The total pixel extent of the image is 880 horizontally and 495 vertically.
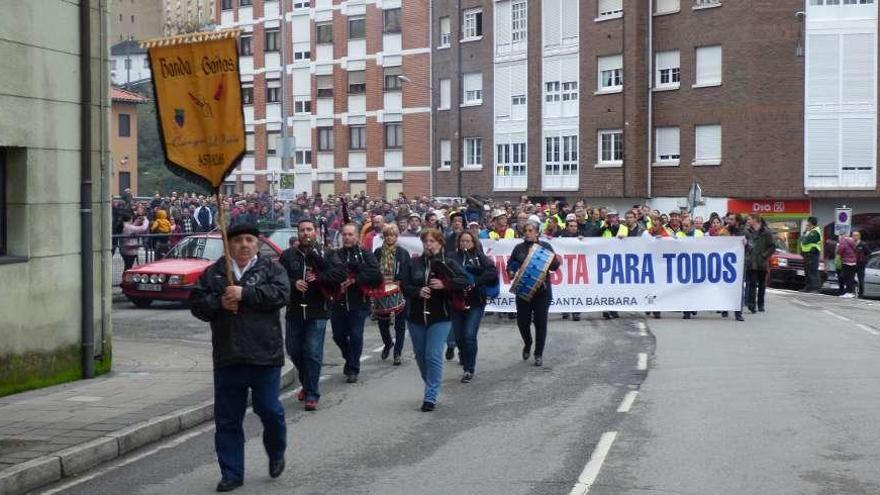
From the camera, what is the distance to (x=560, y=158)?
165ft

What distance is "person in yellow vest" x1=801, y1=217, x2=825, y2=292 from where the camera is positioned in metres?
31.4

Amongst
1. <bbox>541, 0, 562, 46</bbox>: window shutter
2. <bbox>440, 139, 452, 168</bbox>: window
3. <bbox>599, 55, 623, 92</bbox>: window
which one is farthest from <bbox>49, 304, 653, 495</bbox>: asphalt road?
<bbox>440, 139, 452, 168</bbox>: window

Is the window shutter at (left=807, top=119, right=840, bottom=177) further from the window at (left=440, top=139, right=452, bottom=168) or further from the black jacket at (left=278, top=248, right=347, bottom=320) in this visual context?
the black jacket at (left=278, top=248, right=347, bottom=320)

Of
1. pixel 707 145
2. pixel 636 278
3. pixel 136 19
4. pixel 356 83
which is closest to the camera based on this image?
pixel 636 278

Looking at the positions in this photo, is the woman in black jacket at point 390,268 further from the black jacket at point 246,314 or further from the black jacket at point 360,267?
the black jacket at point 246,314

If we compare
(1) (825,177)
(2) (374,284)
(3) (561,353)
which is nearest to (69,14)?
(2) (374,284)

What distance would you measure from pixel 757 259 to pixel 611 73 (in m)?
26.4

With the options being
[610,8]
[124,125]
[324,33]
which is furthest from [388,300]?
[124,125]

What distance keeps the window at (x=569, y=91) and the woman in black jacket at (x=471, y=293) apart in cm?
3663

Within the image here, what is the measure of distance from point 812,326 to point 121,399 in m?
12.6

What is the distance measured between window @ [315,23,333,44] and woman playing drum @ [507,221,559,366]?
1972 inches

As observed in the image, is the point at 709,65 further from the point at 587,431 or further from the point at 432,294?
the point at 587,431

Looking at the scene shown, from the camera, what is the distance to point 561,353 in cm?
1647

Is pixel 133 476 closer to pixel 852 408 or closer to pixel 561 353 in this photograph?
pixel 852 408
